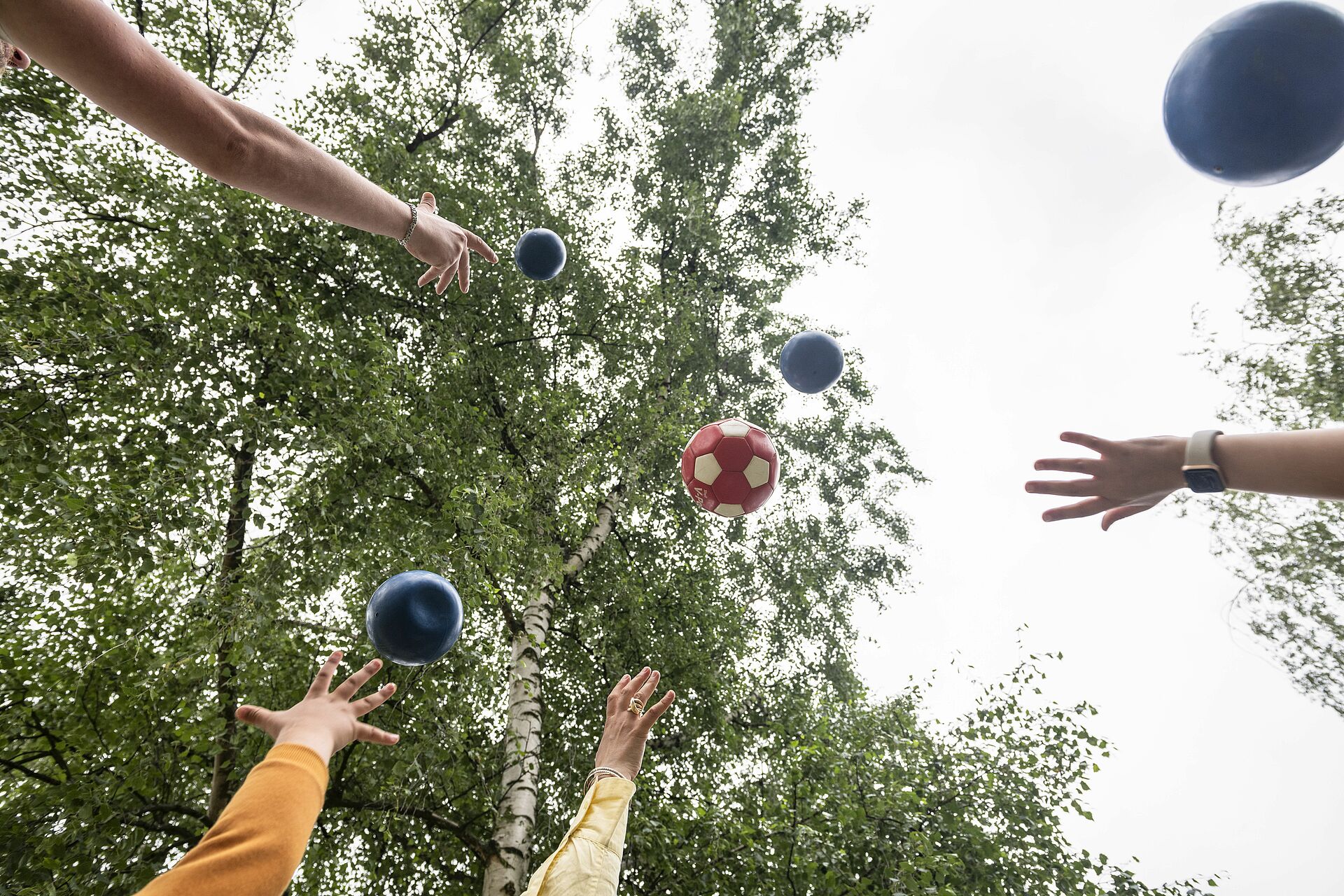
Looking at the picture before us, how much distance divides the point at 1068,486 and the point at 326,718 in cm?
251

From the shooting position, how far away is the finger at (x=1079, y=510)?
6.56 feet

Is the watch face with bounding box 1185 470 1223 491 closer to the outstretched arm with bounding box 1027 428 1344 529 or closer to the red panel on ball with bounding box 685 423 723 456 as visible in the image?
the outstretched arm with bounding box 1027 428 1344 529

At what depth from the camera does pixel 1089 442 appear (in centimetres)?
199

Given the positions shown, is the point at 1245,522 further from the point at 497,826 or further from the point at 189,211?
the point at 189,211

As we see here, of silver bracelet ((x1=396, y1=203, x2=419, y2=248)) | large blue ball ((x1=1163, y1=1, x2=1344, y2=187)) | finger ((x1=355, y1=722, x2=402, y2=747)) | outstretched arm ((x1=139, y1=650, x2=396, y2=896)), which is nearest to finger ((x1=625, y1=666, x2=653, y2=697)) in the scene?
finger ((x1=355, y1=722, x2=402, y2=747))

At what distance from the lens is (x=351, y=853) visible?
640 centimetres

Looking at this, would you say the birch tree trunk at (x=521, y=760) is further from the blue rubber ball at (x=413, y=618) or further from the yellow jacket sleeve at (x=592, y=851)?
the yellow jacket sleeve at (x=592, y=851)

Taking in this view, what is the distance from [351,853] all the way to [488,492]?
4.26 meters

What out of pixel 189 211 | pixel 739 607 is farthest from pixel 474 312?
pixel 739 607

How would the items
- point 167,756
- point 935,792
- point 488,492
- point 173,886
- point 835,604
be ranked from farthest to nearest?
point 835,604 → point 935,792 → point 488,492 → point 167,756 → point 173,886

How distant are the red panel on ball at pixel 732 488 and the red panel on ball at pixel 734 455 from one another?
6 cm

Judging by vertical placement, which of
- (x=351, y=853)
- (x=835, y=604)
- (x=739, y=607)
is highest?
(x=835, y=604)

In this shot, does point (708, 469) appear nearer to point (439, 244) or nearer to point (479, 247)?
point (479, 247)

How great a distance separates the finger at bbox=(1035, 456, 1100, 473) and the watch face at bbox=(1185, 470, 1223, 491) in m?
0.23
